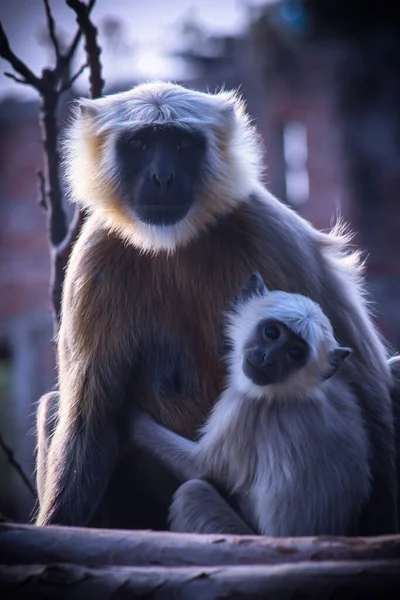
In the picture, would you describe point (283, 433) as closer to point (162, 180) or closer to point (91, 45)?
point (162, 180)

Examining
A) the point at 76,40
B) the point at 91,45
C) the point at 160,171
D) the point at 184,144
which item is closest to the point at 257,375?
the point at 160,171

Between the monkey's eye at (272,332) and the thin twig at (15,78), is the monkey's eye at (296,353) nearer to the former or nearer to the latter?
the monkey's eye at (272,332)

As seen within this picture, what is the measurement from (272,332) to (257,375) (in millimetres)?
202

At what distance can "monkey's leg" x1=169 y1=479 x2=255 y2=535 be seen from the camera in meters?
3.70

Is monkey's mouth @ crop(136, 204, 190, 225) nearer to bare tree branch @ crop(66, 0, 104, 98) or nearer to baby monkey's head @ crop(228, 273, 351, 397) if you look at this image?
baby monkey's head @ crop(228, 273, 351, 397)

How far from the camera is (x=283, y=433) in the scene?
377 centimetres

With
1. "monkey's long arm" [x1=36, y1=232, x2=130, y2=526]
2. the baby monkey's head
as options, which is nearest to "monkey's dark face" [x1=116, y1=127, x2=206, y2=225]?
"monkey's long arm" [x1=36, y1=232, x2=130, y2=526]

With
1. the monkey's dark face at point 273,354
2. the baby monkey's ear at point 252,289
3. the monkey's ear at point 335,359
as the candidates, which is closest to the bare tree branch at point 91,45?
the baby monkey's ear at point 252,289

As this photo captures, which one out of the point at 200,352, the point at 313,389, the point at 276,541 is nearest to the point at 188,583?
the point at 276,541

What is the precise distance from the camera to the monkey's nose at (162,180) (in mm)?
4012

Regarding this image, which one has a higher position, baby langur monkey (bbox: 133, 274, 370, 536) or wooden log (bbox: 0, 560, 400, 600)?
baby langur monkey (bbox: 133, 274, 370, 536)

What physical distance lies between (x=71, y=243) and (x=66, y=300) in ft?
2.93

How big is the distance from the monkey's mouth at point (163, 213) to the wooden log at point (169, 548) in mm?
1465

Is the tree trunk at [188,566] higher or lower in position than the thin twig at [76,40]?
lower
